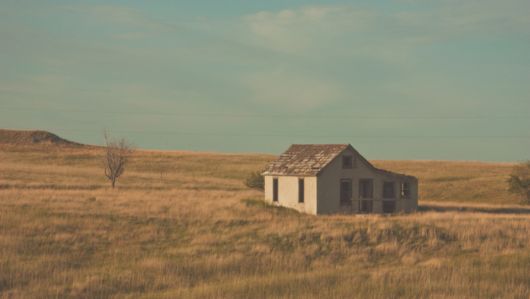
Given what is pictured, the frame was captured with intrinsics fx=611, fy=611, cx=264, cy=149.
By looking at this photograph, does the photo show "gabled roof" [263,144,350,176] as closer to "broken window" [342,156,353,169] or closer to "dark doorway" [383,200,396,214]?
"broken window" [342,156,353,169]

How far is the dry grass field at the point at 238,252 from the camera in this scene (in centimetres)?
1434

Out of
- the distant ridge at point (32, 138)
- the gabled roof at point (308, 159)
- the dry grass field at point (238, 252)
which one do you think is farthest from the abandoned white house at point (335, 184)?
the distant ridge at point (32, 138)

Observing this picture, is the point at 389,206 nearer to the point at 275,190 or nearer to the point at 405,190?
the point at 405,190

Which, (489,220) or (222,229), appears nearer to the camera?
(222,229)

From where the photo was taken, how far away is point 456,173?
67.9 metres

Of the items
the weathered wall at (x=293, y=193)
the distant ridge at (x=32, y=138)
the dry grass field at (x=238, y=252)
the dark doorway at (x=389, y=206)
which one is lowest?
the dry grass field at (x=238, y=252)

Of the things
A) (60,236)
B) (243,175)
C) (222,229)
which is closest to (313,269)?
(222,229)

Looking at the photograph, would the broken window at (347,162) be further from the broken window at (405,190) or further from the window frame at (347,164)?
the broken window at (405,190)

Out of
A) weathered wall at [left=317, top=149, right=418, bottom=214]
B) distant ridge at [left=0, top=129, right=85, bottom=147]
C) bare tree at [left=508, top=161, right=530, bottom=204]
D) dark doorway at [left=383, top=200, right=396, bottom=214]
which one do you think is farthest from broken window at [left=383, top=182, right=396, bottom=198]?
distant ridge at [left=0, top=129, right=85, bottom=147]

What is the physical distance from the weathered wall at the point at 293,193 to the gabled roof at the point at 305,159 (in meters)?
0.39

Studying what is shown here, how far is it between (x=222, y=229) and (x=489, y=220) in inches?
471

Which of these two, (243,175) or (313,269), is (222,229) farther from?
Answer: (243,175)

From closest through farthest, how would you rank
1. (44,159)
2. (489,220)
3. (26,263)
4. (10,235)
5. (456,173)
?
(26,263), (10,235), (489,220), (456,173), (44,159)

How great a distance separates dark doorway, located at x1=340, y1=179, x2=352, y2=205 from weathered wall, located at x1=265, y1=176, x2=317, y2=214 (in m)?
1.86
